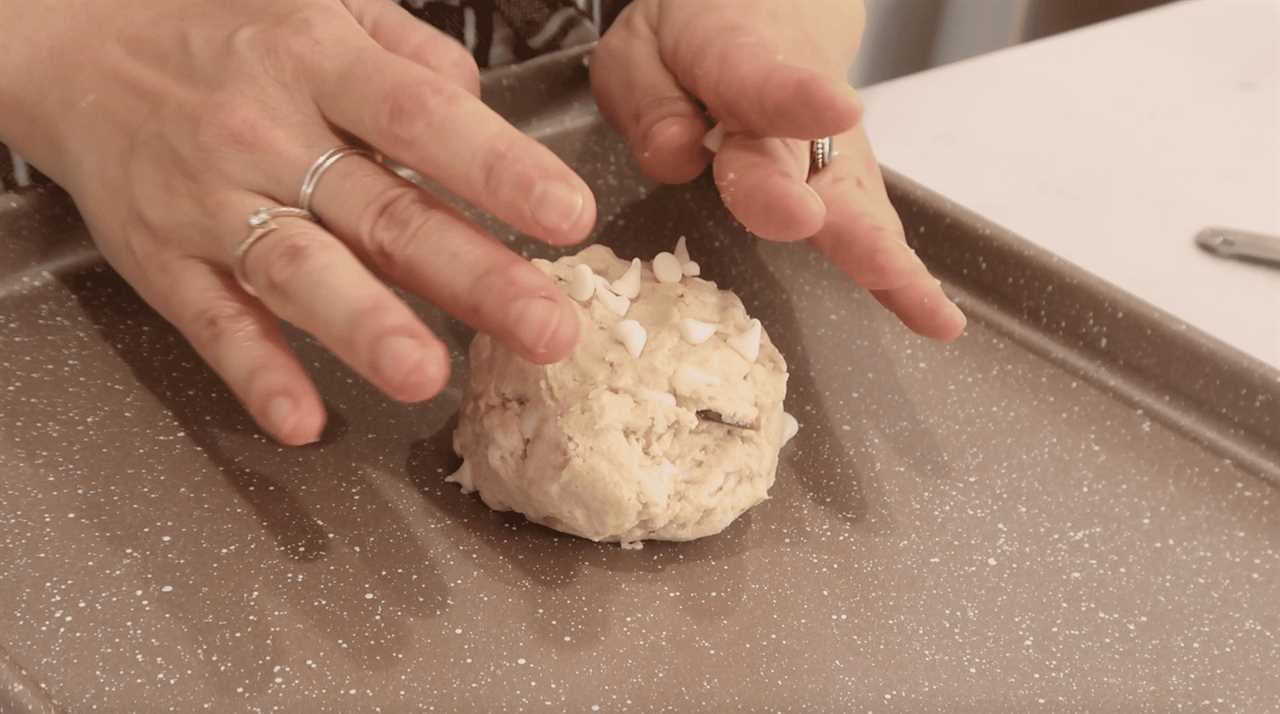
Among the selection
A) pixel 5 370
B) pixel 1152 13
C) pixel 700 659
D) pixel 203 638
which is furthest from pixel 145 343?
pixel 1152 13

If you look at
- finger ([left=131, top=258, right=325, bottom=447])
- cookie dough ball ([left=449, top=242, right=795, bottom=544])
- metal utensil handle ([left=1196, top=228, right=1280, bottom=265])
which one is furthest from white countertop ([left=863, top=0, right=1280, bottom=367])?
finger ([left=131, top=258, right=325, bottom=447])

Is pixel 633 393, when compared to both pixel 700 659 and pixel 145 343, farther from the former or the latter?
pixel 145 343

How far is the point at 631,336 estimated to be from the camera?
646 mm

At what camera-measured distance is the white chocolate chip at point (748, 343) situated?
2.21 ft

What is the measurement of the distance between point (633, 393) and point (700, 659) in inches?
5.8

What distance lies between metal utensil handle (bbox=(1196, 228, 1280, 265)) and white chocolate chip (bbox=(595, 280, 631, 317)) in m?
0.53

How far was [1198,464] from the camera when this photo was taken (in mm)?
725

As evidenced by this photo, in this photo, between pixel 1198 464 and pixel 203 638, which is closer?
pixel 203 638

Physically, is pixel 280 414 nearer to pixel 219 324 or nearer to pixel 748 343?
pixel 219 324

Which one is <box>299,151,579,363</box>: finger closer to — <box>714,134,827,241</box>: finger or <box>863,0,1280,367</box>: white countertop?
<box>714,134,827,241</box>: finger

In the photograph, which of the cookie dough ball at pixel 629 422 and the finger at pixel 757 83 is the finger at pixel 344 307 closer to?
the cookie dough ball at pixel 629 422

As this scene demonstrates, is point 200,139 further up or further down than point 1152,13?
further up

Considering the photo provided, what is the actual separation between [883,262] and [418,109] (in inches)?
10.5

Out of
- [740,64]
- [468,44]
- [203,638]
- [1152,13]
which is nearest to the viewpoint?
[203,638]
